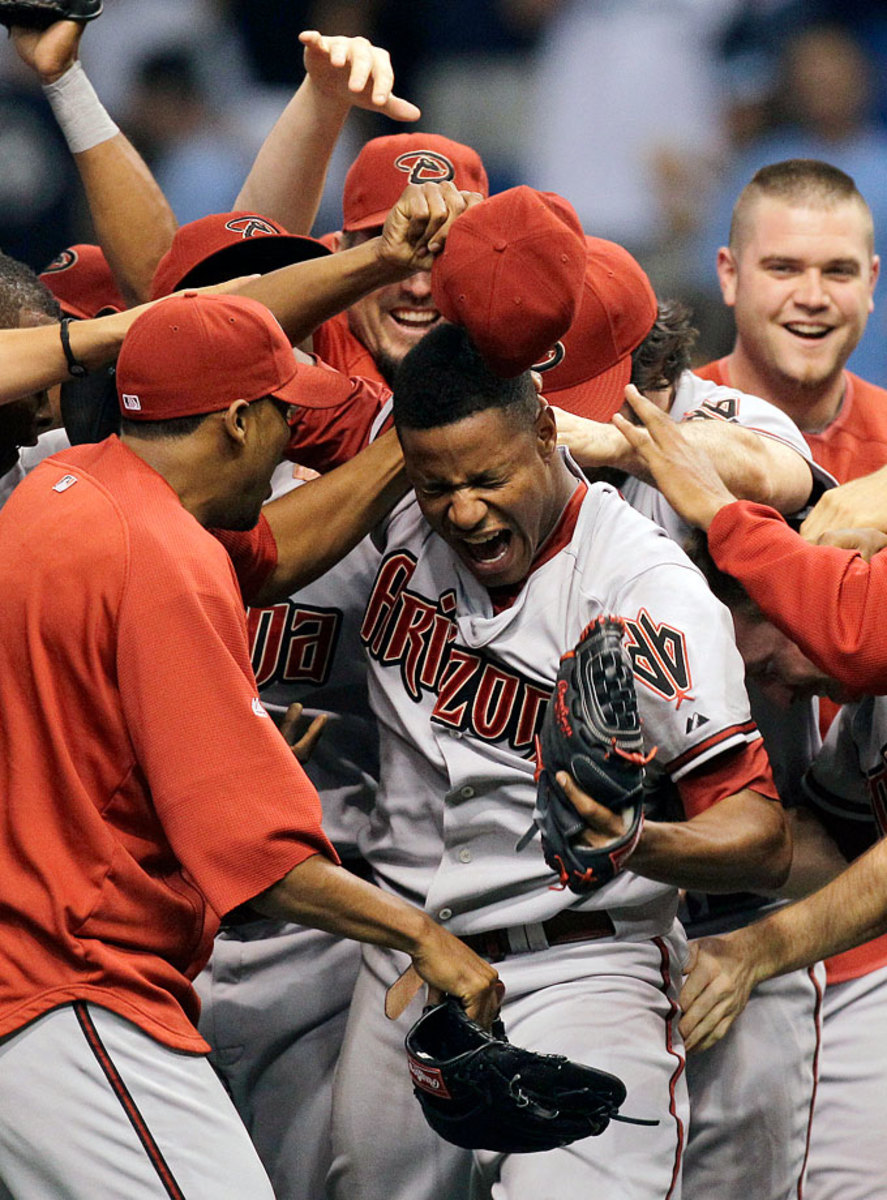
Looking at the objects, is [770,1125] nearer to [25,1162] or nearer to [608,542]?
[608,542]

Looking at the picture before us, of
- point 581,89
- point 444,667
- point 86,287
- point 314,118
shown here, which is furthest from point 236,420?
point 581,89

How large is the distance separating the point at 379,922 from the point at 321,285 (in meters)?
0.96

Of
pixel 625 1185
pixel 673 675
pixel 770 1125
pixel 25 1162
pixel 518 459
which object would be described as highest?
pixel 518 459

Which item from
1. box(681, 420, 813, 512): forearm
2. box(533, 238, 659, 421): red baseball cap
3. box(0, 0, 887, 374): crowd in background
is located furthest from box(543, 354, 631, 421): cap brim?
box(0, 0, 887, 374): crowd in background

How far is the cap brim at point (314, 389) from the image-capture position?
2.15 meters

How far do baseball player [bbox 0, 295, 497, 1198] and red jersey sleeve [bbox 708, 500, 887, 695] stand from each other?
0.75 metres

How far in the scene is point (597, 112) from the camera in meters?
5.56

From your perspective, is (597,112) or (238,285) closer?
(238,285)

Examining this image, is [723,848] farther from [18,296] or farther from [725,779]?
[18,296]

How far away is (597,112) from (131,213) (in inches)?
112

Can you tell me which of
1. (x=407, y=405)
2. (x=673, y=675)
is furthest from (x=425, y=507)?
(x=673, y=675)

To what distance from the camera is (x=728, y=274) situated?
3.93m

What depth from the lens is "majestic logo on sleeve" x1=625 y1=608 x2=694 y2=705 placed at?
217 cm

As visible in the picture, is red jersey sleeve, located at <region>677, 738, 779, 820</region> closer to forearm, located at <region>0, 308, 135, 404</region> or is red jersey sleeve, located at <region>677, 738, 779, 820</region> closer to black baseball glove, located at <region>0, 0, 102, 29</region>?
forearm, located at <region>0, 308, 135, 404</region>
